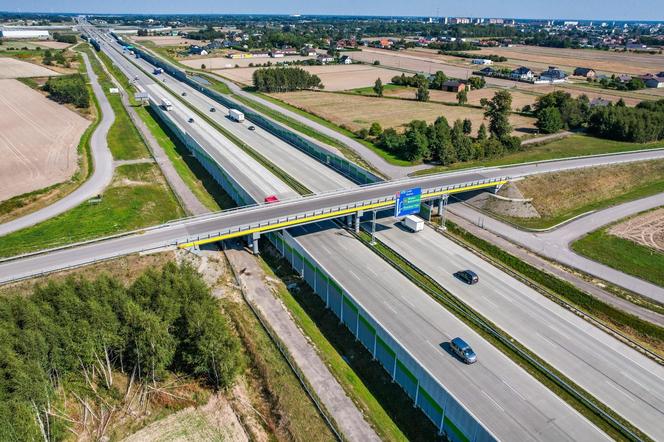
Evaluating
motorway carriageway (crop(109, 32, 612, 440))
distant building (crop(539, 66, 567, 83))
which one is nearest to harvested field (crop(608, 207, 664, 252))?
motorway carriageway (crop(109, 32, 612, 440))

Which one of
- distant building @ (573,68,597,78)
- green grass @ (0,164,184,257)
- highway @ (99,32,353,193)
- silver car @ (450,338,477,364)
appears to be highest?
distant building @ (573,68,597,78)

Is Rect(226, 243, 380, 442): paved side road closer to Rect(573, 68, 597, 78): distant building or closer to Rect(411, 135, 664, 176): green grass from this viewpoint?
Rect(411, 135, 664, 176): green grass

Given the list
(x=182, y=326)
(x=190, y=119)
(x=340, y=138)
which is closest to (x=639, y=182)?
(x=340, y=138)

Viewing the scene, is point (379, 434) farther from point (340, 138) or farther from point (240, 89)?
point (240, 89)

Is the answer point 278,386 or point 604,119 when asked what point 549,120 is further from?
point 278,386

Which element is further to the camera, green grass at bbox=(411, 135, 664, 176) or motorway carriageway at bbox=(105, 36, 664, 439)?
green grass at bbox=(411, 135, 664, 176)

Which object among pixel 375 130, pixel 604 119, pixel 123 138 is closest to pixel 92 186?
pixel 123 138

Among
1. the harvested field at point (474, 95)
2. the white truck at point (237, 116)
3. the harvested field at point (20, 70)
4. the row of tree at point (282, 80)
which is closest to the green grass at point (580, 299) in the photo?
the white truck at point (237, 116)
